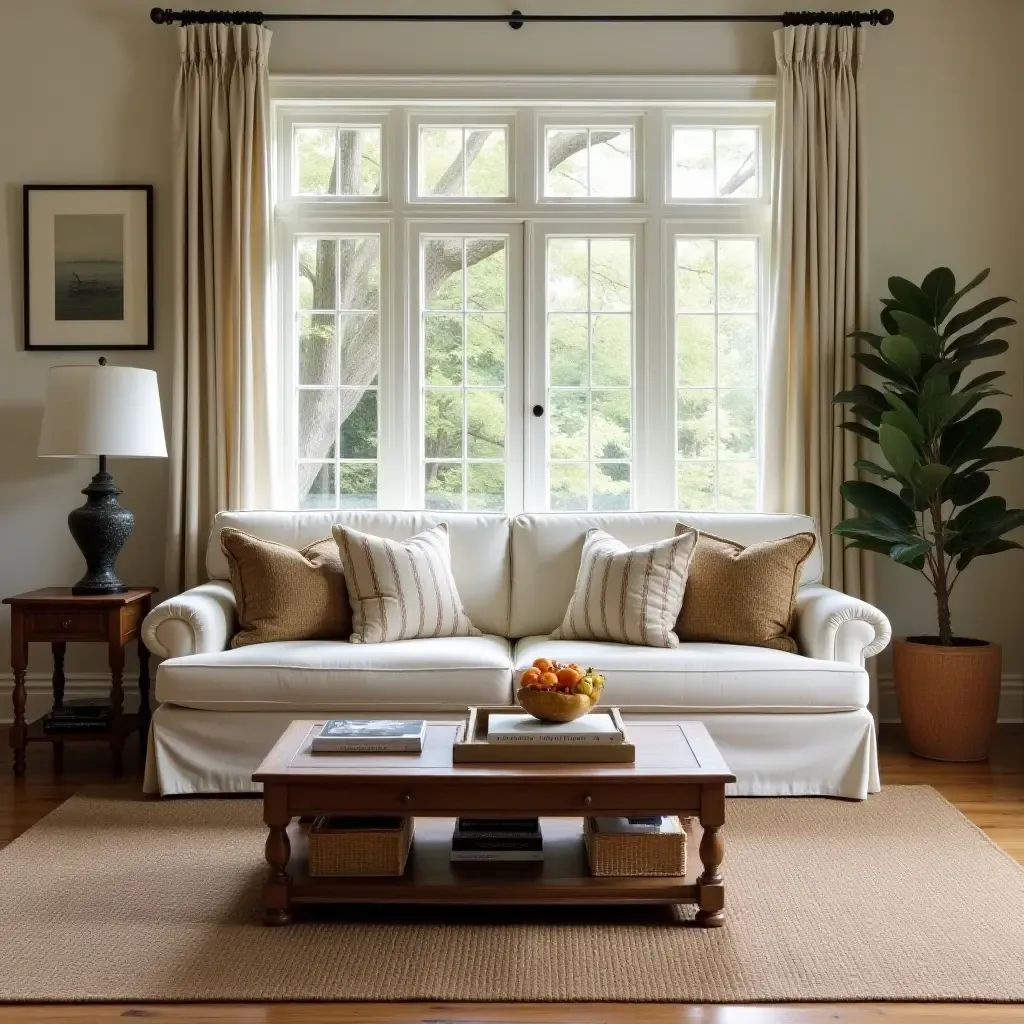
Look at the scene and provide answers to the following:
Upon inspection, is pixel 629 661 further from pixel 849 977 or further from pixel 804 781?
pixel 849 977

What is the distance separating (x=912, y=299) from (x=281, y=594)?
263 centimetres

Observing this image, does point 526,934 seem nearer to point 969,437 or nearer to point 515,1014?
point 515,1014

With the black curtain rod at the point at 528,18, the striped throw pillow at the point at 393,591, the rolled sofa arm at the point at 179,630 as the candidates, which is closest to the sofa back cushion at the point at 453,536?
the striped throw pillow at the point at 393,591

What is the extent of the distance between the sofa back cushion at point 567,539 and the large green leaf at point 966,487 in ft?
1.74

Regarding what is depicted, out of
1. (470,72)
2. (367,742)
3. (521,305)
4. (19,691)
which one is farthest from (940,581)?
(19,691)

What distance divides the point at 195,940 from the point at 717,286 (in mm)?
3333

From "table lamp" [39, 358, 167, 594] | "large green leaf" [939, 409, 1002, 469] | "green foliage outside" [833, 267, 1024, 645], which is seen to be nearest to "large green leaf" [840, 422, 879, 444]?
"green foliage outside" [833, 267, 1024, 645]

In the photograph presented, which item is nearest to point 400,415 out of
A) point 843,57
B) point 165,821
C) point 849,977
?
point 165,821

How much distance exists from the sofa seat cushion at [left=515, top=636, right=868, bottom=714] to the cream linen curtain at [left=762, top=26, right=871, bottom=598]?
102 cm

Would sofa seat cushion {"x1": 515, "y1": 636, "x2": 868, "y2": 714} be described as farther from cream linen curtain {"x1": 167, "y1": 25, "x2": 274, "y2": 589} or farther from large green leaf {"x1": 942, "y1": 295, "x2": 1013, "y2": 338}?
cream linen curtain {"x1": 167, "y1": 25, "x2": 274, "y2": 589}

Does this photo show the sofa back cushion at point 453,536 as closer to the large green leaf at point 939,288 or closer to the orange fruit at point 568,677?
the orange fruit at point 568,677

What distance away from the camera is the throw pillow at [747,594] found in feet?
12.4

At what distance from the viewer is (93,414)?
397 cm

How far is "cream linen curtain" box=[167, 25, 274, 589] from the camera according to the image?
441cm
